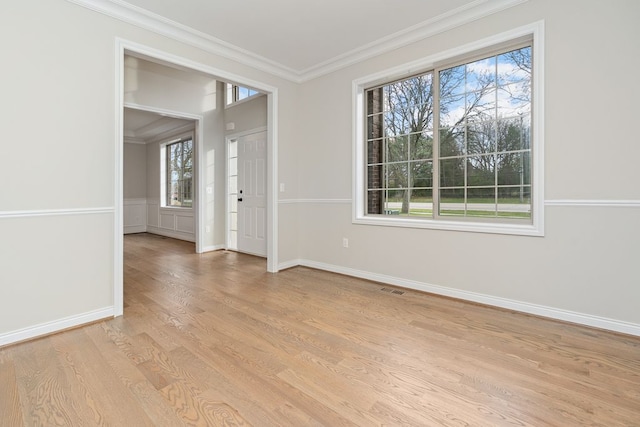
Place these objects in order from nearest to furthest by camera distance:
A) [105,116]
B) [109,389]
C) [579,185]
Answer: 1. [109,389]
2. [579,185]
3. [105,116]

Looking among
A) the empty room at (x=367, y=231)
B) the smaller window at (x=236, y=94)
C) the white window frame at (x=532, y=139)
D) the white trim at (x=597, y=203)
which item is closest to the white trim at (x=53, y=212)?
the empty room at (x=367, y=231)

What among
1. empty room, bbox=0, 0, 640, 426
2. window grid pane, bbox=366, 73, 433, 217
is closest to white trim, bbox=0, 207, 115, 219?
empty room, bbox=0, 0, 640, 426

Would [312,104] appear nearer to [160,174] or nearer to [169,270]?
[169,270]

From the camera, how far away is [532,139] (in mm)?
2645

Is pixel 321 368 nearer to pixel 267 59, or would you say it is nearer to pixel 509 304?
pixel 509 304

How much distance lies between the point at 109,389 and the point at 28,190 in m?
1.59

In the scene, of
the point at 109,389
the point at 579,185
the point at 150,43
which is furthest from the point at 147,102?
the point at 579,185

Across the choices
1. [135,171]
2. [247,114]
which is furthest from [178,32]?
[135,171]

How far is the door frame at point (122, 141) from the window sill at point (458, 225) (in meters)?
1.16

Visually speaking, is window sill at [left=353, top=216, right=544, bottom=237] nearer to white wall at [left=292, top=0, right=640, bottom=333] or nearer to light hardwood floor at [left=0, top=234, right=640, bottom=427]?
white wall at [left=292, top=0, right=640, bottom=333]

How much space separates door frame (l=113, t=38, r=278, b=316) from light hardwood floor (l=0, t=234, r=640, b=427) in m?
0.50

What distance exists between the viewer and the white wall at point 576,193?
2244 millimetres

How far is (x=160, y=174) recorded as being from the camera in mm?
→ 7898

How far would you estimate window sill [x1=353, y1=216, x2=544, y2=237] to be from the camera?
8.70ft
